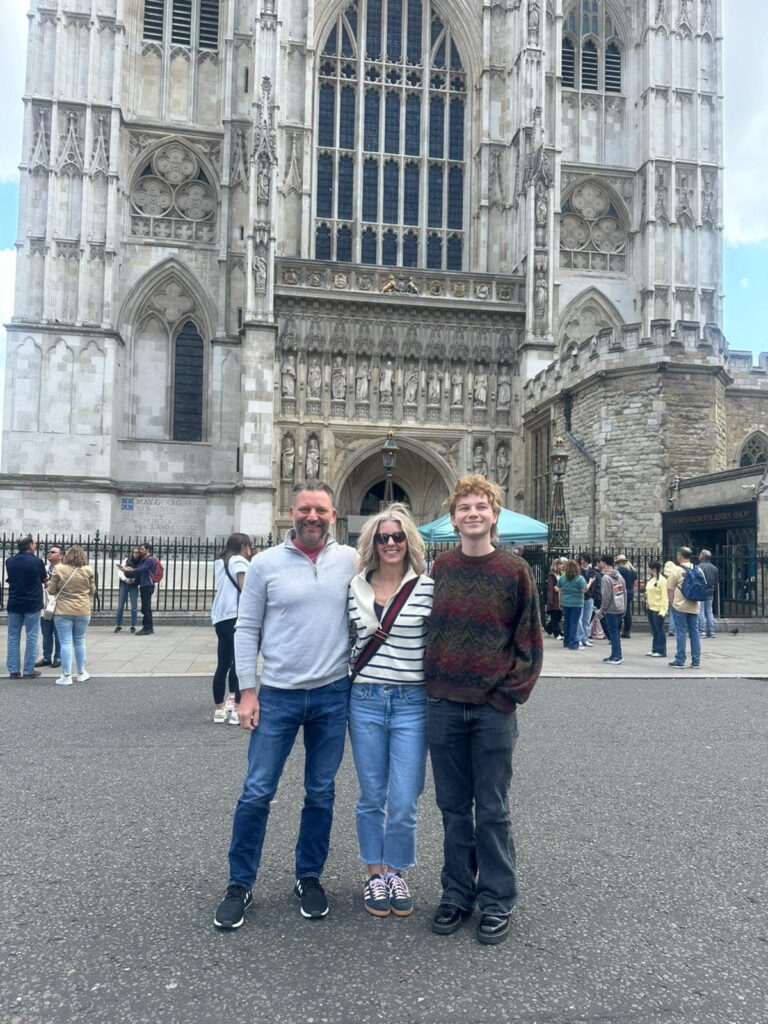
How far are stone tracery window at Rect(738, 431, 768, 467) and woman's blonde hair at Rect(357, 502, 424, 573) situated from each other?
74.6 feet

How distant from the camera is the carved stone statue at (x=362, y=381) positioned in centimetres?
2464

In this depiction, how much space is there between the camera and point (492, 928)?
9.50ft

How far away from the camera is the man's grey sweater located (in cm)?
320

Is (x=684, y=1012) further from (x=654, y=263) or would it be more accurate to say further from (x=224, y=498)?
(x=654, y=263)

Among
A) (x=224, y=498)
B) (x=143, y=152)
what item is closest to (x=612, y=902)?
(x=224, y=498)

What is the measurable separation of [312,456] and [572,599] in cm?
1329

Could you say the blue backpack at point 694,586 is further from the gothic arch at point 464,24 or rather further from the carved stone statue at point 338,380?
the gothic arch at point 464,24

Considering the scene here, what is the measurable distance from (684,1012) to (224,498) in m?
24.4

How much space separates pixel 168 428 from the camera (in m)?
27.2

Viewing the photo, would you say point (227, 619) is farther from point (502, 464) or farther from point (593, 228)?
point (593, 228)

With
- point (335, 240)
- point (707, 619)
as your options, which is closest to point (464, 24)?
point (335, 240)

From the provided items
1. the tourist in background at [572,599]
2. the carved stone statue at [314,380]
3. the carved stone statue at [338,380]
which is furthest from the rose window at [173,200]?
the tourist in background at [572,599]

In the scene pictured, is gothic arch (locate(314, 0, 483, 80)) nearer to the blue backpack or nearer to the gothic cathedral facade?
the gothic cathedral facade

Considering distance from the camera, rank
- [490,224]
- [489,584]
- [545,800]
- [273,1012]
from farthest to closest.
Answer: [490,224] < [545,800] < [489,584] < [273,1012]
